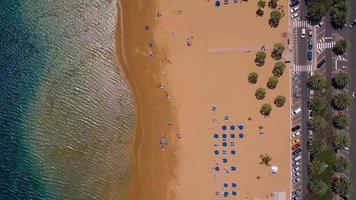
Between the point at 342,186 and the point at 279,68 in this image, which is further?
the point at 342,186

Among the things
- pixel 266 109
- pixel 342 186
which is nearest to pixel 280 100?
pixel 266 109

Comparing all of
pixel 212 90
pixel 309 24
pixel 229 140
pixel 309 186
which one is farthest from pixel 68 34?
pixel 309 186

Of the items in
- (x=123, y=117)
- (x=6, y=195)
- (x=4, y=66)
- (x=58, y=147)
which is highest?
(x=4, y=66)

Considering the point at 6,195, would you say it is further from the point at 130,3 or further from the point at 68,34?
the point at 130,3

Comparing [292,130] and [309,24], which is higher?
[309,24]

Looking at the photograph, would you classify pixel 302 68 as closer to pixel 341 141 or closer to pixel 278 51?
pixel 278 51

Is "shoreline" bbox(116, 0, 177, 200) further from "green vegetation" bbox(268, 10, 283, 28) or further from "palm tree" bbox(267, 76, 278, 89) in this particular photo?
"green vegetation" bbox(268, 10, 283, 28)

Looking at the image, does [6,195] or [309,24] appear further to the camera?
[6,195]
